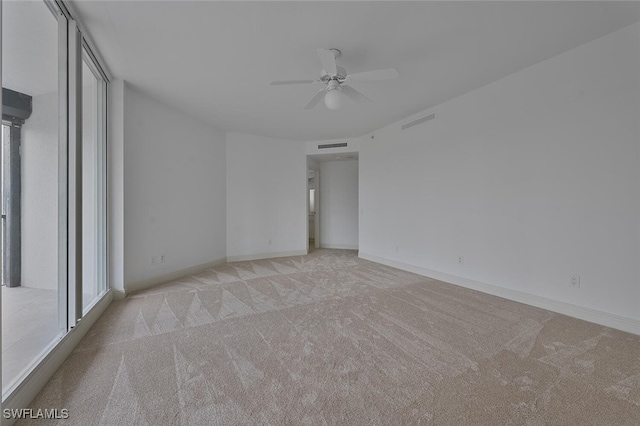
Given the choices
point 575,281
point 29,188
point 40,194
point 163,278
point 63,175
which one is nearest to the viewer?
point 29,188

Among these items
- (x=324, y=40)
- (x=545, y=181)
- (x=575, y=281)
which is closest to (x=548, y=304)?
(x=575, y=281)

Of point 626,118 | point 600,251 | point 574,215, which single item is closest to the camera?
point 626,118

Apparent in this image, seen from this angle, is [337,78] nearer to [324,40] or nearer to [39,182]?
[324,40]

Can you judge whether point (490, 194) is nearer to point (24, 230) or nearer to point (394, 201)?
point (394, 201)

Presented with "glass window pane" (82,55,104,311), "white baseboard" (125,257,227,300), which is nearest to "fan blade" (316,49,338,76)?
"glass window pane" (82,55,104,311)

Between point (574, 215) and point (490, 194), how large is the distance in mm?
883

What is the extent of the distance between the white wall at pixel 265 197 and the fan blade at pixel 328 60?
3.62 meters

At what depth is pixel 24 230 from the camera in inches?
69.1

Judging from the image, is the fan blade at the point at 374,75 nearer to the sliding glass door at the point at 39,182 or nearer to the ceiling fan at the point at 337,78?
the ceiling fan at the point at 337,78

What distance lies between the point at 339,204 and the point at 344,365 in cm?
558

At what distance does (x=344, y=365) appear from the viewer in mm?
1864

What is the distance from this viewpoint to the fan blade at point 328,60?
6.83 ft

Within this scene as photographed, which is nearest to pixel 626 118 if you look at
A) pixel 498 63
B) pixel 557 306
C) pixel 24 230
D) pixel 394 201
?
pixel 498 63

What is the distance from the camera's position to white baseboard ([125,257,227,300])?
11.2ft
